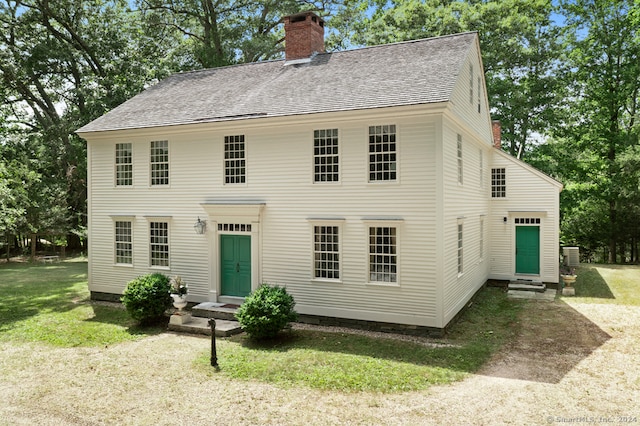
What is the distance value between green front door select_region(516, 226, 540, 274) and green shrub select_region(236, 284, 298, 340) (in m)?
12.1

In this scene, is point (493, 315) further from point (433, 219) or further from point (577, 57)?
point (577, 57)

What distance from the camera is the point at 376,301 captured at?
1238cm

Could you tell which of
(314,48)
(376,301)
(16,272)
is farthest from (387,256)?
(16,272)

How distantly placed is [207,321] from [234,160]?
505 cm

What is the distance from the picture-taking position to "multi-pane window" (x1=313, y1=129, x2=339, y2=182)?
12930 millimetres

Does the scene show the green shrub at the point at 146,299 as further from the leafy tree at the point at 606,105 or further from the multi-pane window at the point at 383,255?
the leafy tree at the point at 606,105

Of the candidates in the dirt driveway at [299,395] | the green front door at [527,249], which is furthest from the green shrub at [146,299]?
the green front door at [527,249]

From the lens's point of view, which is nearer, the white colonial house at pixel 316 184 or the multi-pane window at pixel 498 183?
the white colonial house at pixel 316 184

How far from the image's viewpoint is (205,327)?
12.5 metres

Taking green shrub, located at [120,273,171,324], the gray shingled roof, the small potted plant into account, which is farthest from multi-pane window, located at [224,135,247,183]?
green shrub, located at [120,273,171,324]

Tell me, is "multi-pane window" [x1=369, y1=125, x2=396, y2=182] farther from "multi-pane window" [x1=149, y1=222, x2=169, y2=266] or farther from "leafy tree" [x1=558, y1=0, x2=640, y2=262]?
"leafy tree" [x1=558, y1=0, x2=640, y2=262]

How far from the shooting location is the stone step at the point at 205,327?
12.2m

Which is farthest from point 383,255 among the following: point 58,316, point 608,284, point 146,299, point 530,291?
point 608,284

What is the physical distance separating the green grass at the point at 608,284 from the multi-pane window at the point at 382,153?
31.7ft
